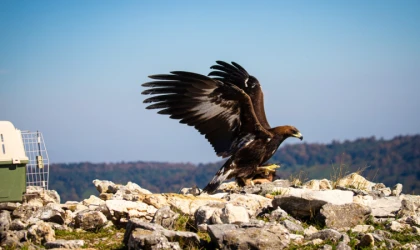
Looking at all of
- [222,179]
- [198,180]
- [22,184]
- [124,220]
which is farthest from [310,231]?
[198,180]

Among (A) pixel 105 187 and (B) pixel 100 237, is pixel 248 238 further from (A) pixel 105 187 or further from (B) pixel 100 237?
(A) pixel 105 187

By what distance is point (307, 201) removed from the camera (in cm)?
1008

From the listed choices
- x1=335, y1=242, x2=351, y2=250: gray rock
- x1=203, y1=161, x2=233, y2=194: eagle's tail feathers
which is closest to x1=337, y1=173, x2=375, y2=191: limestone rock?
x1=203, y1=161, x2=233, y2=194: eagle's tail feathers

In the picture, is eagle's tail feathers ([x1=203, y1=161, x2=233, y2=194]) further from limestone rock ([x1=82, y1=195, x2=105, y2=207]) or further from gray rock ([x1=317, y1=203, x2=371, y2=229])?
gray rock ([x1=317, y1=203, x2=371, y2=229])

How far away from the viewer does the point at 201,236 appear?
902 cm

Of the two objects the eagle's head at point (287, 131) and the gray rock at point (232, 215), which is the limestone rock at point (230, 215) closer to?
the gray rock at point (232, 215)

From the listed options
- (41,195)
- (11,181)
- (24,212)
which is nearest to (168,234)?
(24,212)

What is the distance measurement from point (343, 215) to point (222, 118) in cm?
422

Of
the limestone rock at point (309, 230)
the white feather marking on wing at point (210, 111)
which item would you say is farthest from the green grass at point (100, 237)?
the white feather marking on wing at point (210, 111)

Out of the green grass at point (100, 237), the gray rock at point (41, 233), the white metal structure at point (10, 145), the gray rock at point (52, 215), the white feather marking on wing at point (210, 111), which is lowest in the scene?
the green grass at point (100, 237)

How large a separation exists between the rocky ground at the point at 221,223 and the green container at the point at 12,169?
8.3 inches

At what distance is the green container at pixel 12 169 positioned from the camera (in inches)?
456

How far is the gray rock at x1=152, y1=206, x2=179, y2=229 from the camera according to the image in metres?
9.42

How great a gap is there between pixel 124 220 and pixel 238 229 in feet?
7.43
